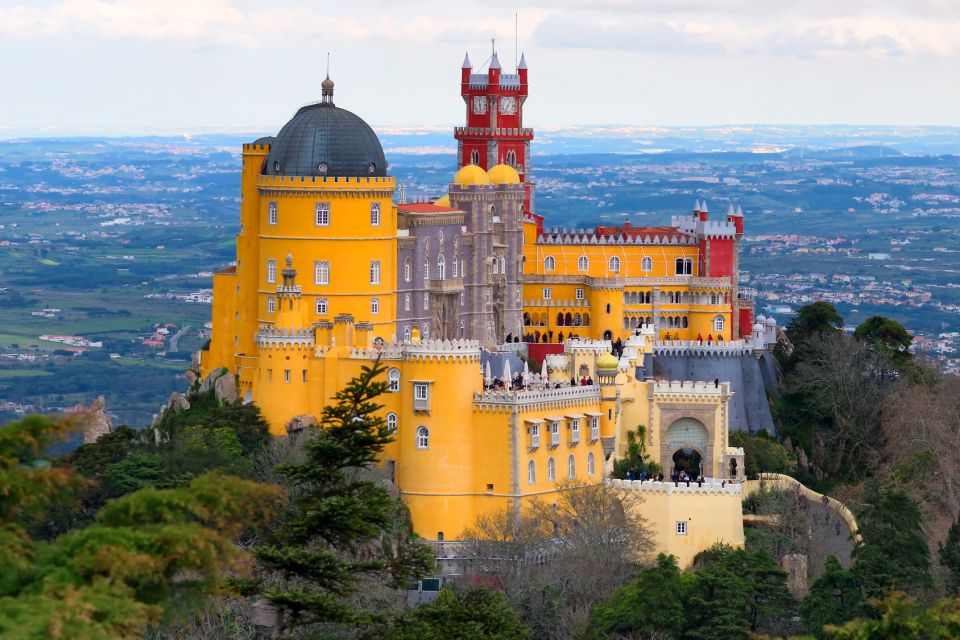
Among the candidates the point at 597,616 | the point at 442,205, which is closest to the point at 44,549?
the point at 597,616

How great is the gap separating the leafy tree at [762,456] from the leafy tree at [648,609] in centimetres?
1636

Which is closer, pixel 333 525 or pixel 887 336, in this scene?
pixel 333 525

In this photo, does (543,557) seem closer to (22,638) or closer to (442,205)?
(442,205)

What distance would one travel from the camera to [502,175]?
106 meters

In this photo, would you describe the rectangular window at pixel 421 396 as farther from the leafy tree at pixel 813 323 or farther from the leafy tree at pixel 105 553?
the leafy tree at pixel 105 553

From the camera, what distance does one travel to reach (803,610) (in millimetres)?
78625

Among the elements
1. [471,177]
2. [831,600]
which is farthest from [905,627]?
[471,177]

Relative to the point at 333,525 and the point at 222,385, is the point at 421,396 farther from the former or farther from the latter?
the point at 333,525

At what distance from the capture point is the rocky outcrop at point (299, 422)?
292ft

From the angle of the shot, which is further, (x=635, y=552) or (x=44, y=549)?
(x=635, y=552)

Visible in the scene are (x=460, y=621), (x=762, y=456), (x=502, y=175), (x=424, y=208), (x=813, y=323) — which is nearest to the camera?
(x=460, y=621)

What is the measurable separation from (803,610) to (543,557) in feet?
32.8

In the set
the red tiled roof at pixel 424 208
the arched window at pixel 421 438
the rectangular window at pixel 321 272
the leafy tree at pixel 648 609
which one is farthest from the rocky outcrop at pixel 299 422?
the leafy tree at pixel 648 609

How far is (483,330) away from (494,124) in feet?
59.9
